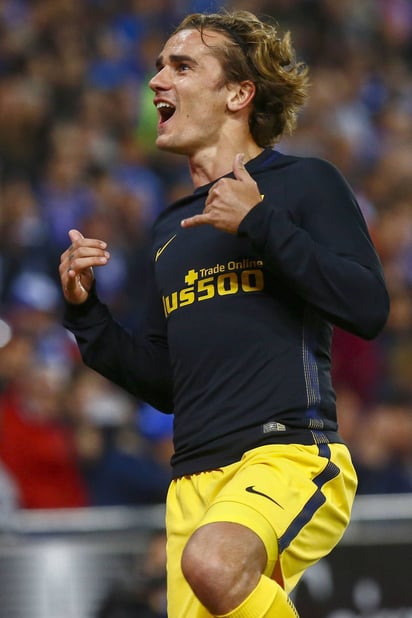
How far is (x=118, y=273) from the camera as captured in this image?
8.71 meters

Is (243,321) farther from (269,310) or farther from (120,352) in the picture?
(120,352)

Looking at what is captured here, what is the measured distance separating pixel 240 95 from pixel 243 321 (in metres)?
0.89

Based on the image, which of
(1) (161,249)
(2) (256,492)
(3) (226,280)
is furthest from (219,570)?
(1) (161,249)

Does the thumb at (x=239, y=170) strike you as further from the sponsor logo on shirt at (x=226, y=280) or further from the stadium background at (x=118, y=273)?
the stadium background at (x=118, y=273)

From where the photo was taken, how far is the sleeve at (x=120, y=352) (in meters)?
4.35

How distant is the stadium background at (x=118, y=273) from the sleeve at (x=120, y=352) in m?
1.82

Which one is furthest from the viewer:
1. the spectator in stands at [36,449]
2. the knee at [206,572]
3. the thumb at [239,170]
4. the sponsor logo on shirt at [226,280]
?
the spectator in stands at [36,449]

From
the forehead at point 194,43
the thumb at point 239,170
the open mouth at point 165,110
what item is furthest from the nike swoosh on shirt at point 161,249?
the forehead at point 194,43

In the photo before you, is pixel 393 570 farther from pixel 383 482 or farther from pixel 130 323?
pixel 130 323

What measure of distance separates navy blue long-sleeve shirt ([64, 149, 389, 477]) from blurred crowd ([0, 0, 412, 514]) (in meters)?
2.50

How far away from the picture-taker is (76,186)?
30.2ft

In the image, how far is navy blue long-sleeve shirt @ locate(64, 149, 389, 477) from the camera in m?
3.63

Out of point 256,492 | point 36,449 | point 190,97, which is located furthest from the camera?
point 36,449

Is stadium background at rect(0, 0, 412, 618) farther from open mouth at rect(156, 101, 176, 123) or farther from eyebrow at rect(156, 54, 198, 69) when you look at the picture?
eyebrow at rect(156, 54, 198, 69)
